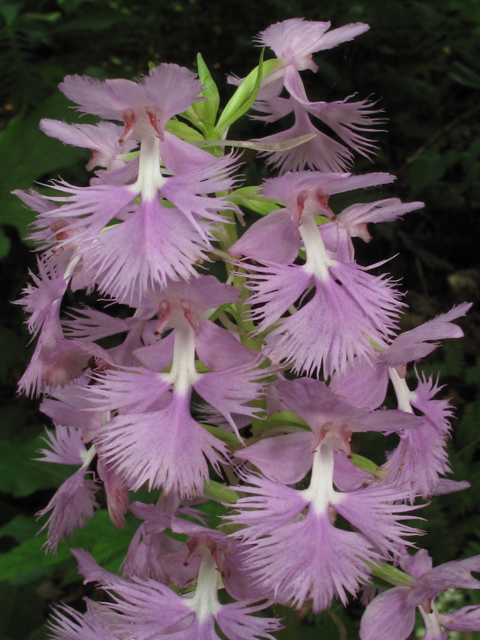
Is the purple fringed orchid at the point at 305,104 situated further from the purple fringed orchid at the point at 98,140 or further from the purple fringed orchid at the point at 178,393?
the purple fringed orchid at the point at 178,393

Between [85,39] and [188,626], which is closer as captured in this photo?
[188,626]

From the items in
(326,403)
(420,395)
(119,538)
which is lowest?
(119,538)

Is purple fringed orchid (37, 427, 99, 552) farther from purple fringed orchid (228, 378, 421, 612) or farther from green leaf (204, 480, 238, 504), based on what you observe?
purple fringed orchid (228, 378, 421, 612)

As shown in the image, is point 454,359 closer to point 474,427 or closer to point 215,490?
point 474,427

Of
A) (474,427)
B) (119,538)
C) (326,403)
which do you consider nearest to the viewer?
(326,403)

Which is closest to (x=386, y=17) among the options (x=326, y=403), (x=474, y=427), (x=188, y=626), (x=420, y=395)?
(x=474, y=427)

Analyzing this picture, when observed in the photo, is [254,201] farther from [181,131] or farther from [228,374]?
[228,374]

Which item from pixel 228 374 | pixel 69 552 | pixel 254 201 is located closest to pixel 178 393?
pixel 228 374
